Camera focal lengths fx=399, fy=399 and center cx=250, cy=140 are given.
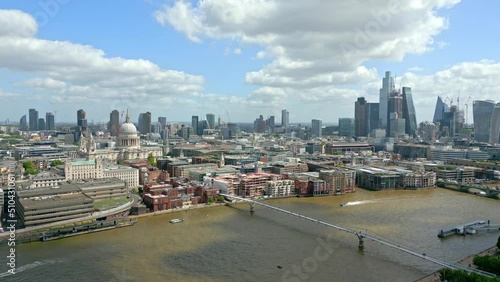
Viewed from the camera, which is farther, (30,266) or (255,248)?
(255,248)

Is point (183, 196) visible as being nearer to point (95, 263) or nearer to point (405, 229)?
point (95, 263)

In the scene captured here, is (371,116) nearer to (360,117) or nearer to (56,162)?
(360,117)

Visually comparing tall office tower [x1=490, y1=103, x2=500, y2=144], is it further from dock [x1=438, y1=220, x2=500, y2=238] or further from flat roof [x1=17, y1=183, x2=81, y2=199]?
flat roof [x1=17, y1=183, x2=81, y2=199]

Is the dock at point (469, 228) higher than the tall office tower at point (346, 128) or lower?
lower

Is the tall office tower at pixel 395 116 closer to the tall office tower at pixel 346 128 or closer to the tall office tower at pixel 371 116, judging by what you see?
the tall office tower at pixel 371 116

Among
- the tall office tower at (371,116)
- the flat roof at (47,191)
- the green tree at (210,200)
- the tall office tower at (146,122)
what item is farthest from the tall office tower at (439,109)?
the flat roof at (47,191)

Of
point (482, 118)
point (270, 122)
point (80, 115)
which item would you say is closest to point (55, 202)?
point (482, 118)

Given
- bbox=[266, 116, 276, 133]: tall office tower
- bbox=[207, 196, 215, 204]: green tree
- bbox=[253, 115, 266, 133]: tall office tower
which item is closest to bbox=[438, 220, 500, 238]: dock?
bbox=[207, 196, 215, 204]: green tree
